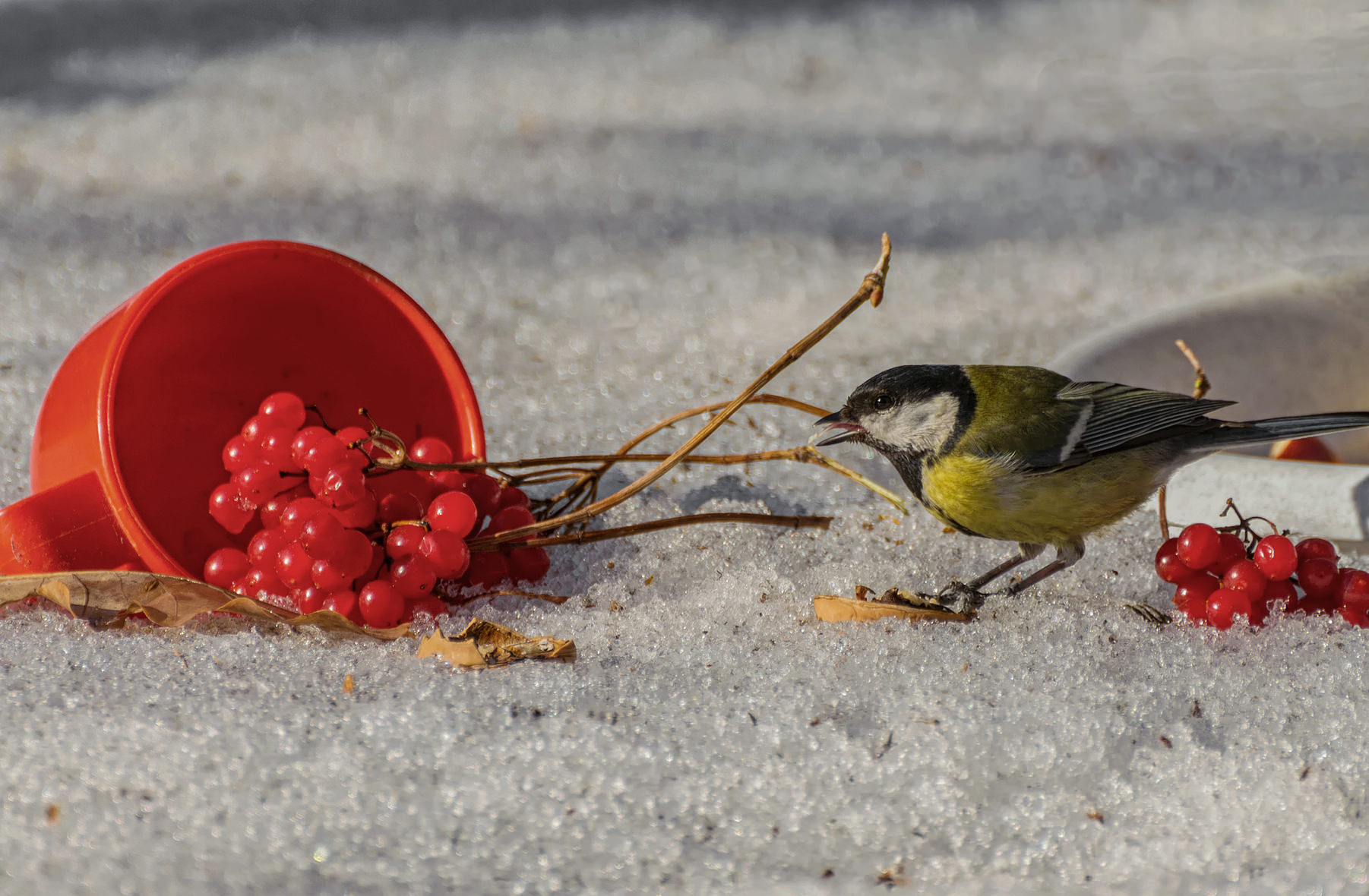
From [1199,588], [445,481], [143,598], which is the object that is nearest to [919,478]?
[1199,588]

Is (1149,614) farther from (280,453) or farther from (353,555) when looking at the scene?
(280,453)

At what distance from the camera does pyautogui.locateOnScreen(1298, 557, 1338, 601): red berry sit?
1.62 meters

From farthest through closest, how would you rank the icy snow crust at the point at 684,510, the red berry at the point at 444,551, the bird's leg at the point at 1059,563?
the bird's leg at the point at 1059,563 < the red berry at the point at 444,551 < the icy snow crust at the point at 684,510

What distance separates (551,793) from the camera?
1.21m

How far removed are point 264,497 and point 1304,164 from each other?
4.47 m

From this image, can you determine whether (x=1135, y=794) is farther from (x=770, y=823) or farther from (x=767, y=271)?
(x=767, y=271)

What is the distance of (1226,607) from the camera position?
1.61 metres

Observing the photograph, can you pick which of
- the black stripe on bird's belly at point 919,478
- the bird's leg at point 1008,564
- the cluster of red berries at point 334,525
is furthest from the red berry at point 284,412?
the bird's leg at point 1008,564

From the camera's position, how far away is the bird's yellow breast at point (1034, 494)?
5.40 ft

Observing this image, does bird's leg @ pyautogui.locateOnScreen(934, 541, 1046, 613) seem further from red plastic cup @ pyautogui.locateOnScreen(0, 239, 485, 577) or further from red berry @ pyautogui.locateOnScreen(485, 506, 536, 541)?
red plastic cup @ pyautogui.locateOnScreen(0, 239, 485, 577)

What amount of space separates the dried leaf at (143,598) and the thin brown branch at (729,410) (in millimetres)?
263

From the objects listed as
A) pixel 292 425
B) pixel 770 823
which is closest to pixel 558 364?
pixel 292 425

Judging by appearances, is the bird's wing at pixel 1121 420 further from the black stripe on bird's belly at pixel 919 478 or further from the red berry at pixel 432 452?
the red berry at pixel 432 452

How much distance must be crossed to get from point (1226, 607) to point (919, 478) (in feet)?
1.53
